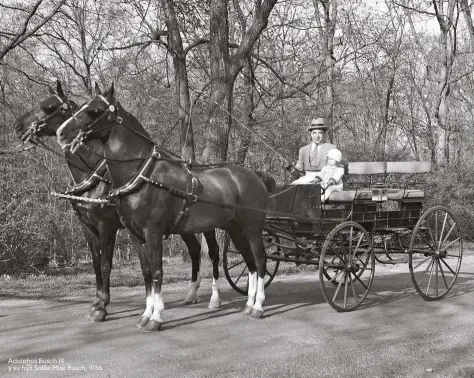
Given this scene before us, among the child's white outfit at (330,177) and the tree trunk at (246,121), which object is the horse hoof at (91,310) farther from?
the tree trunk at (246,121)

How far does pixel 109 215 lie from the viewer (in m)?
6.63

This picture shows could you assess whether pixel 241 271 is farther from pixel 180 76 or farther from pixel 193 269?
pixel 180 76

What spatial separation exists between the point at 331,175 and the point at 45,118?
12.6 ft

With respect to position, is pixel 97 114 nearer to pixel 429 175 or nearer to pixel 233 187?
pixel 233 187

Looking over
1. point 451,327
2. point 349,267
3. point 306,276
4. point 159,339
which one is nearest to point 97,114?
point 159,339

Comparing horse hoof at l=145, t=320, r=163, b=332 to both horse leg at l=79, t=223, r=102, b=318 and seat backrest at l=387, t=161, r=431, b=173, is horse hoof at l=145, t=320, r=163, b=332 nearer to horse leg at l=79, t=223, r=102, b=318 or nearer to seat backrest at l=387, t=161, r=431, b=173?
horse leg at l=79, t=223, r=102, b=318

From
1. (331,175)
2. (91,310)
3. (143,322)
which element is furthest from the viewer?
(331,175)

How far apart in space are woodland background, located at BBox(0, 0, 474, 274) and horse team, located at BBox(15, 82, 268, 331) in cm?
315

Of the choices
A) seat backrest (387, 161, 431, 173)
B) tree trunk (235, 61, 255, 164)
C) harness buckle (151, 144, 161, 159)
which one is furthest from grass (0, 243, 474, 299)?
tree trunk (235, 61, 255, 164)

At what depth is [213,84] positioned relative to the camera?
1109 cm

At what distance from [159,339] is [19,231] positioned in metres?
6.18

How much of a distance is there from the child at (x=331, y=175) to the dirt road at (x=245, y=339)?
5.23ft

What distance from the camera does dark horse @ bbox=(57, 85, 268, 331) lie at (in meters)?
6.04

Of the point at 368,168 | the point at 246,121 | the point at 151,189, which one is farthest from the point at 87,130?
the point at 246,121
